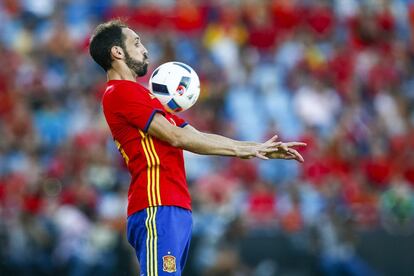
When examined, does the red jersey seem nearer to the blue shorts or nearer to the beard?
the blue shorts

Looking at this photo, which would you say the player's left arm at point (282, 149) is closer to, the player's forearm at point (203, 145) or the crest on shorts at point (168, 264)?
the player's forearm at point (203, 145)

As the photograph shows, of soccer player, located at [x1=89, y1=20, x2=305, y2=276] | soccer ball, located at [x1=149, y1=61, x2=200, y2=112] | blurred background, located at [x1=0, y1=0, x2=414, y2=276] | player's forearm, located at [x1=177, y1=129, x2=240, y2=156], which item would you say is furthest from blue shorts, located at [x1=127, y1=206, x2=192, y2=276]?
blurred background, located at [x1=0, y1=0, x2=414, y2=276]

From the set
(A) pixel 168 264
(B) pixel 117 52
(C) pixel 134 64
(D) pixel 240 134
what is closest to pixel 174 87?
(C) pixel 134 64

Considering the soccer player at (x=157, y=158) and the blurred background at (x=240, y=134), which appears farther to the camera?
the blurred background at (x=240, y=134)

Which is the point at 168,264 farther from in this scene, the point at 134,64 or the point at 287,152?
the point at 134,64

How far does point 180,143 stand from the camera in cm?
728

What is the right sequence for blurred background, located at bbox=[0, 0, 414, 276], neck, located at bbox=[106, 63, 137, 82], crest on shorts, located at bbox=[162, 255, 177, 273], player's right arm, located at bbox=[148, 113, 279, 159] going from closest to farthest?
crest on shorts, located at bbox=[162, 255, 177, 273] < player's right arm, located at bbox=[148, 113, 279, 159] < neck, located at bbox=[106, 63, 137, 82] < blurred background, located at bbox=[0, 0, 414, 276]

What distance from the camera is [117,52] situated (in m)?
7.64

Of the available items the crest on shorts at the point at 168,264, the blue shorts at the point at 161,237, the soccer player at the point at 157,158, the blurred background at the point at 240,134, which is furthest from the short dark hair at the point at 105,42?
the blurred background at the point at 240,134

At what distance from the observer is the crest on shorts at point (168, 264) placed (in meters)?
7.14

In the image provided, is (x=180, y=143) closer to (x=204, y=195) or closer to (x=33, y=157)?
(x=204, y=195)

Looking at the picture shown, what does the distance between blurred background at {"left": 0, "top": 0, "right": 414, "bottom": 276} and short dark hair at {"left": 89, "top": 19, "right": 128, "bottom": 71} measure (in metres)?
3.45

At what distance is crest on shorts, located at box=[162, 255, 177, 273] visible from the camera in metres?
7.14

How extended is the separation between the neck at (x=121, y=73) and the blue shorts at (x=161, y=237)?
3.33 feet
